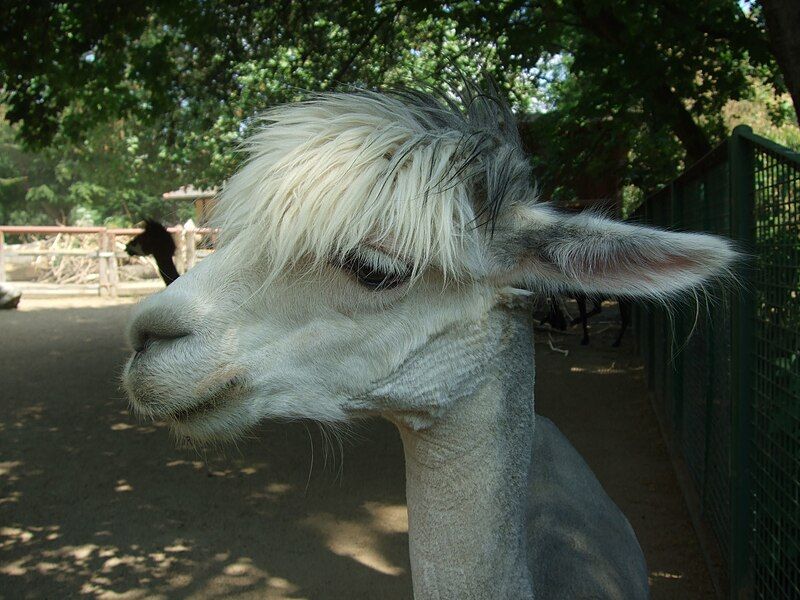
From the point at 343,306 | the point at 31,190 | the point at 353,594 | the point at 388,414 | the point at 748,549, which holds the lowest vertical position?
→ the point at 353,594

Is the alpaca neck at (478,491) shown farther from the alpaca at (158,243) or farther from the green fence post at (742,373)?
the alpaca at (158,243)

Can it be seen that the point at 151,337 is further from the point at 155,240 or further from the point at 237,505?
the point at 155,240

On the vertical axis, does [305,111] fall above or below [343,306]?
above

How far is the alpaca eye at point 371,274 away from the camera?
1.57 metres

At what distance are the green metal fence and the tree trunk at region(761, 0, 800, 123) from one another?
0.39 m

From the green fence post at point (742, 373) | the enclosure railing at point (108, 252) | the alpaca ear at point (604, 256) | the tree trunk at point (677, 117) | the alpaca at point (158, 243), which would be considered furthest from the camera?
the enclosure railing at point (108, 252)

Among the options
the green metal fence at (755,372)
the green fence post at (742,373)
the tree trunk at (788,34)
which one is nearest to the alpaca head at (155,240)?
the green metal fence at (755,372)

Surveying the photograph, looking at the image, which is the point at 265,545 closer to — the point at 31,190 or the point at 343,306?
the point at 343,306

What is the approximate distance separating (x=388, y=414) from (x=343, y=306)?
30 centimetres

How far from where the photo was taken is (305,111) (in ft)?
5.74

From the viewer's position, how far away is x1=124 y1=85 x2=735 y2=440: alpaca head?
150 centimetres

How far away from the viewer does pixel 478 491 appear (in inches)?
64.7

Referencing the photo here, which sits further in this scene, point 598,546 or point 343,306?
point 598,546

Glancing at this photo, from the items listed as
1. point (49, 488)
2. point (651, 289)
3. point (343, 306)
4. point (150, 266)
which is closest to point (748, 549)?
point (651, 289)
